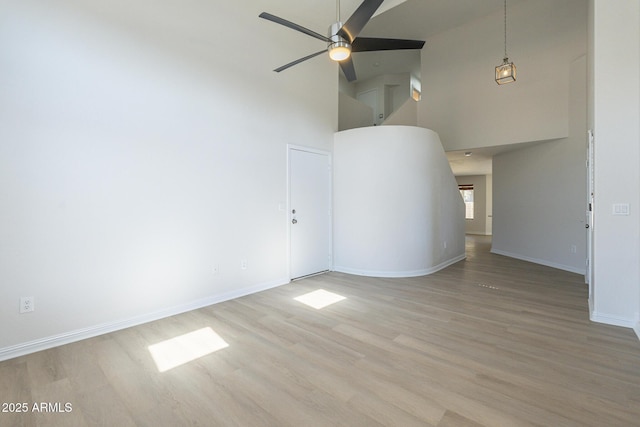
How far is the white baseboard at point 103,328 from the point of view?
237 centimetres

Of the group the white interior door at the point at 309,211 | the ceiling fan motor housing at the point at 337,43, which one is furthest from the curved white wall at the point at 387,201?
the ceiling fan motor housing at the point at 337,43

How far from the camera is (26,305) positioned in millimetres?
2408

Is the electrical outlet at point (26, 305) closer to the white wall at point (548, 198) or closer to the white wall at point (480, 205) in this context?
the white wall at point (548, 198)

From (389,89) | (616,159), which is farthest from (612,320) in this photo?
(389,89)

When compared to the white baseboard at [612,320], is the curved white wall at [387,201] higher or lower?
higher

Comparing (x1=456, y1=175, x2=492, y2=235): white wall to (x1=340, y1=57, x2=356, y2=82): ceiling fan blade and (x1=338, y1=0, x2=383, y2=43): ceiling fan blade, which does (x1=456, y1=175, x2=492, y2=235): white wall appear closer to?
(x1=340, y1=57, x2=356, y2=82): ceiling fan blade

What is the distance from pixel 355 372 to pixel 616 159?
10.7 ft

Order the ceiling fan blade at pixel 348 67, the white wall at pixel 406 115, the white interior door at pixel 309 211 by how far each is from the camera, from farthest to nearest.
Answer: the white wall at pixel 406 115 < the white interior door at pixel 309 211 < the ceiling fan blade at pixel 348 67

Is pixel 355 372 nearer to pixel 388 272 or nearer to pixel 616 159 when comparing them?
pixel 388 272

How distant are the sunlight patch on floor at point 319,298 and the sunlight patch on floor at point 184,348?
4.00ft

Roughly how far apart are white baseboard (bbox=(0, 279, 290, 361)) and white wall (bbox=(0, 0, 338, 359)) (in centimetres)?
1

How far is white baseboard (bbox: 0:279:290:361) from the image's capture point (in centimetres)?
237

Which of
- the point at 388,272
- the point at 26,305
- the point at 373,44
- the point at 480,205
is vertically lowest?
the point at 388,272

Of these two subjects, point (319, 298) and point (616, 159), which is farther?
point (319, 298)
